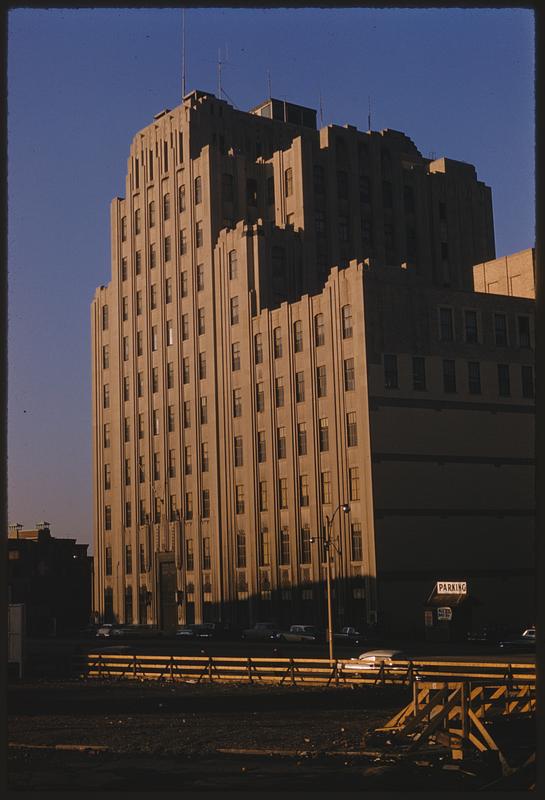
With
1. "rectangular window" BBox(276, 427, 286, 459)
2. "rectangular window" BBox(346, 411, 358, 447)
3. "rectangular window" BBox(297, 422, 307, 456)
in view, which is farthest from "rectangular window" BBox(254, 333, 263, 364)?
"rectangular window" BBox(346, 411, 358, 447)

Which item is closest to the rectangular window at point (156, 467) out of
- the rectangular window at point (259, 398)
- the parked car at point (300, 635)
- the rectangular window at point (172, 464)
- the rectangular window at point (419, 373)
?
the rectangular window at point (172, 464)

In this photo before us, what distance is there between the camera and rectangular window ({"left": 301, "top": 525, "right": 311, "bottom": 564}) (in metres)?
94.8

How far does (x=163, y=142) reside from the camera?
12275cm

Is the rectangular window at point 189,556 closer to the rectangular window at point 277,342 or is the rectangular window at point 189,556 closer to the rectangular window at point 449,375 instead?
the rectangular window at point 277,342

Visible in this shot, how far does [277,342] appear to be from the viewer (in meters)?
101

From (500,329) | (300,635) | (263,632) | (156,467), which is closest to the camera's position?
(300,635)

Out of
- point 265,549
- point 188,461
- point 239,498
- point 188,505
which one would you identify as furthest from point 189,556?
point 265,549

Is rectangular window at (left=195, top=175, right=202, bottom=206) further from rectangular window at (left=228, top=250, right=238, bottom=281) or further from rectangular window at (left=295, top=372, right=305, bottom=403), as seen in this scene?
rectangular window at (left=295, top=372, right=305, bottom=403)

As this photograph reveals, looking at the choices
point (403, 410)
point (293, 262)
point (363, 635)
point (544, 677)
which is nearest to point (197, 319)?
point (293, 262)

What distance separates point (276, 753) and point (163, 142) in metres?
106

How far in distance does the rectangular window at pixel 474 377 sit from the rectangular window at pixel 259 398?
20004 mm

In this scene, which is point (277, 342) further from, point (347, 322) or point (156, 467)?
point (156, 467)

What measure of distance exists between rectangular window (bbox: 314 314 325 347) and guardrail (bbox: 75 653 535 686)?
4321cm

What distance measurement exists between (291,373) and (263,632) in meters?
24.1
